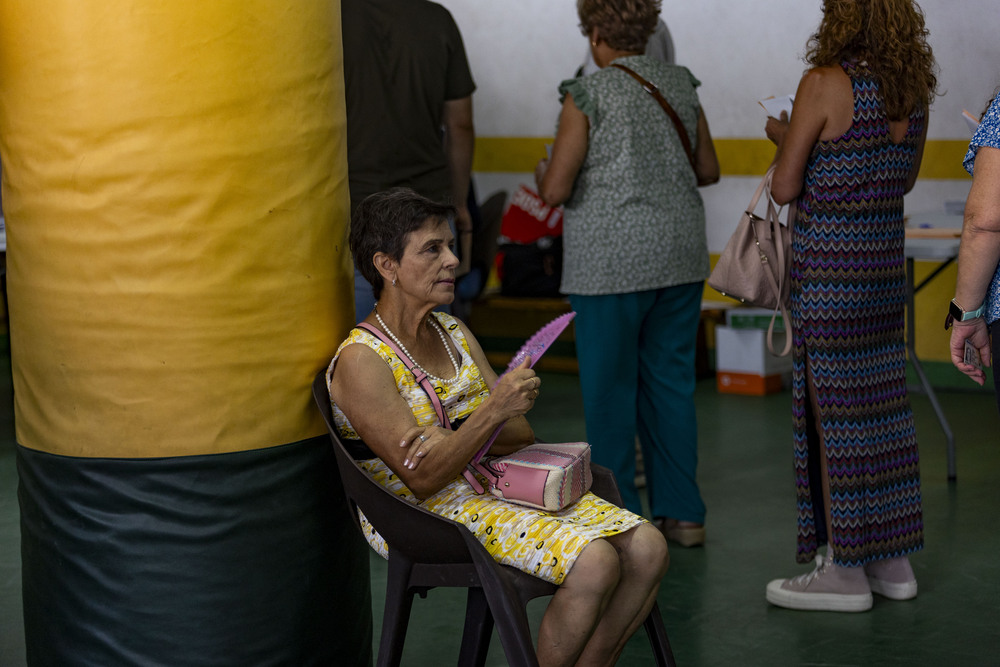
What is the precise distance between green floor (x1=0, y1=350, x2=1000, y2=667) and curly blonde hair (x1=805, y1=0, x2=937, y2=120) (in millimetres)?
1417

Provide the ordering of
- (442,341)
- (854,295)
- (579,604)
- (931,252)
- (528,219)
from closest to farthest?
(579,604) < (442,341) < (854,295) < (931,252) < (528,219)

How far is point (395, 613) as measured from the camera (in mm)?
2379

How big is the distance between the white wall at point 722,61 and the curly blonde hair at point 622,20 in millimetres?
2159

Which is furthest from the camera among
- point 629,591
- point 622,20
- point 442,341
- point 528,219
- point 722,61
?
point 528,219

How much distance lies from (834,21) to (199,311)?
1900mm

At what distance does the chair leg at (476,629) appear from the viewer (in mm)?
2344

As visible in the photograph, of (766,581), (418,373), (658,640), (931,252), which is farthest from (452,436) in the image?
(931,252)

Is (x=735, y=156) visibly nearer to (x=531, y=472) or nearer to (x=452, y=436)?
(x=531, y=472)

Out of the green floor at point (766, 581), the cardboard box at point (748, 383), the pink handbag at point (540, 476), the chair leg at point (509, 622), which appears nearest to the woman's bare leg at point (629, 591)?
the pink handbag at point (540, 476)

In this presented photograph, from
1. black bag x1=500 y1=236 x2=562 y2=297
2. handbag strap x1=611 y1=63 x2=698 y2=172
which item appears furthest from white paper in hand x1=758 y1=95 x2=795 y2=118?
black bag x1=500 y1=236 x2=562 y2=297

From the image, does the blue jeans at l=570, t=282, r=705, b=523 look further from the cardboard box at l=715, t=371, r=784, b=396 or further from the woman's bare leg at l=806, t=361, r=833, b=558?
the cardboard box at l=715, t=371, r=784, b=396

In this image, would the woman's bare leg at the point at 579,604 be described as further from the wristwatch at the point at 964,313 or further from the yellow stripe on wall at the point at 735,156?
the yellow stripe on wall at the point at 735,156

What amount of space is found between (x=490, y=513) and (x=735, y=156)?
4.95 metres

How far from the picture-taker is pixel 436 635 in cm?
331
